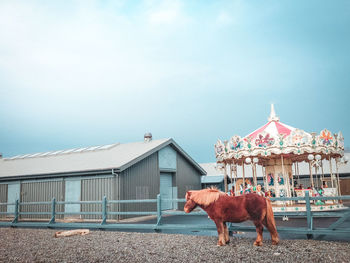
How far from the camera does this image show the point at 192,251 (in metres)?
7.79

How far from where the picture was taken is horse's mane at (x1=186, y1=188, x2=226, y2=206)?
8.66m

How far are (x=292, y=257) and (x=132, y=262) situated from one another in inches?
140

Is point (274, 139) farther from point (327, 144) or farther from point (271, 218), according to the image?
point (271, 218)

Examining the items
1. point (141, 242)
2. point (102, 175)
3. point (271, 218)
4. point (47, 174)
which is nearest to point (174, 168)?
point (102, 175)

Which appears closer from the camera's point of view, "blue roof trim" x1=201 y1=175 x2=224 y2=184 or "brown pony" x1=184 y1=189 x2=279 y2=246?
"brown pony" x1=184 y1=189 x2=279 y2=246

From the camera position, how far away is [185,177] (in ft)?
79.2

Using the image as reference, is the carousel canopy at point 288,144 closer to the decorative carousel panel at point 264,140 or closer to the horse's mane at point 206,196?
the decorative carousel panel at point 264,140

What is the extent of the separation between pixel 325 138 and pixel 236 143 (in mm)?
4457

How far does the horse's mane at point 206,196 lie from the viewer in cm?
866

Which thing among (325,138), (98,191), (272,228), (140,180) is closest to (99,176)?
(98,191)

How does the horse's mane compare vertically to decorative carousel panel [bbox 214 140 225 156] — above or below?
Result: below

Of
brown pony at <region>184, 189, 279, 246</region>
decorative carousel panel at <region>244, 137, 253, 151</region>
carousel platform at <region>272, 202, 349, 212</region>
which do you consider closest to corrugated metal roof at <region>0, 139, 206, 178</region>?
decorative carousel panel at <region>244, 137, 253, 151</region>

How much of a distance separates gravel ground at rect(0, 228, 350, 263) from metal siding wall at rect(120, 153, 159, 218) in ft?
23.0

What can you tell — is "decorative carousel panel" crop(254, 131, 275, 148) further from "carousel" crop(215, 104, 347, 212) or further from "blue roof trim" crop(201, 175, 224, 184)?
"blue roof trim" crop(201, 175, 224, 184)
